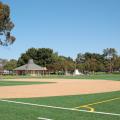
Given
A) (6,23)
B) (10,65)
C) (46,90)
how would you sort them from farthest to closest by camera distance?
(10,65), (6,23), (46,90)

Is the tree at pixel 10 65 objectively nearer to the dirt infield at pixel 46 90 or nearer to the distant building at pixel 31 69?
the distant building at pixel 31 69

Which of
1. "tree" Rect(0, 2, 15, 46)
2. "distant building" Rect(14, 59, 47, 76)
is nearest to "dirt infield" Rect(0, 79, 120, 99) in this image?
"tree" Rect(0, 2, 15, 46)

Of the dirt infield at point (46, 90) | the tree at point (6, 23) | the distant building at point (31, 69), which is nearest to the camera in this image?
the dirt infield at point (46, 90)

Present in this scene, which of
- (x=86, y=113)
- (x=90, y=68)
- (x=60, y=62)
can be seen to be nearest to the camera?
(x=86, y=113)

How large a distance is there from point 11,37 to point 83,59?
101m

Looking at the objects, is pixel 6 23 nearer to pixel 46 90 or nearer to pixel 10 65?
pixel 46 90

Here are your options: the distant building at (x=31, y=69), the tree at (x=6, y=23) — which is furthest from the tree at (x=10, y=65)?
the tree at (x=6, y=23)

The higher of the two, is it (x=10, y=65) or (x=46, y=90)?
(x=10, y=65)

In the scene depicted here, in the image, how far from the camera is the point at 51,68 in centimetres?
13150

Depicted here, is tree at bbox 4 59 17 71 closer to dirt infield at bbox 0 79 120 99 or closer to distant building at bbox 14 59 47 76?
distant building at bbox 14 59 47 76

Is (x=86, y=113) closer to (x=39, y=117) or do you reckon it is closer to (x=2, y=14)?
(x=39, y=117)

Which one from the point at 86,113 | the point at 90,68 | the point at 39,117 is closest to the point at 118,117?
the point at 86,113

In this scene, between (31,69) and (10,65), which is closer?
(31,69)

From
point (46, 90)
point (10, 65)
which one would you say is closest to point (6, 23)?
point (46, 90)
